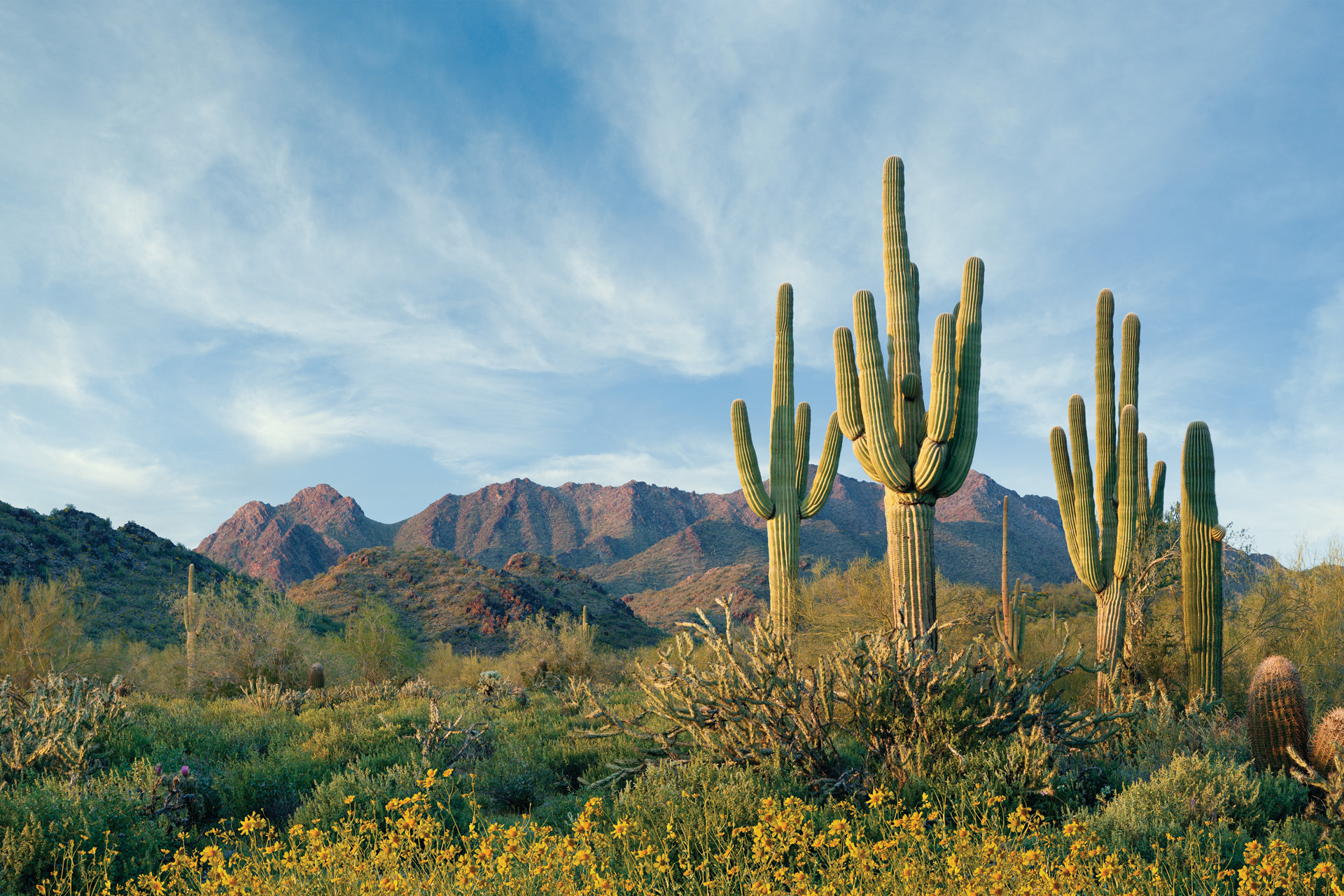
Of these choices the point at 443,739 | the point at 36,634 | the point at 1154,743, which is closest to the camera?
the point at 1154,743

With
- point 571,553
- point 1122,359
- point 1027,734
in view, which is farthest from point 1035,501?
point 1027,734

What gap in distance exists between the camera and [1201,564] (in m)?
11.4

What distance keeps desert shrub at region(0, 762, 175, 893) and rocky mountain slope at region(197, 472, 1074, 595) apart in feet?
193

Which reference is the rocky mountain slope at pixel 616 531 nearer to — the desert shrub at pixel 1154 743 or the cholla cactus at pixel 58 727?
the desert shrub at pixel 1154 743

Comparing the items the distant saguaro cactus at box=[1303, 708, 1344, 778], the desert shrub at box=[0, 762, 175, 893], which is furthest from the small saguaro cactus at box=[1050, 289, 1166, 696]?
the desert shrub at box=[0, 762, 175, 893]

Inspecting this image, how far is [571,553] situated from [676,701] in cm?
9254

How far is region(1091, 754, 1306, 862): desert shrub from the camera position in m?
4.50

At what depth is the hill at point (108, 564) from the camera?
28.6 meters

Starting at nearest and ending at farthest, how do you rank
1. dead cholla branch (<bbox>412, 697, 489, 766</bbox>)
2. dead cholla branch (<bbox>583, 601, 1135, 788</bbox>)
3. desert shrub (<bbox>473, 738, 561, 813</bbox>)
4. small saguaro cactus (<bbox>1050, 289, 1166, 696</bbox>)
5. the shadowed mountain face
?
dead cholla branch (<bbox>583, 601, 1135, 788</bbox>) < desert shrub (<bbox>473, 738, 561, 813</bbox>) < dead cholla branch (<bbox>412, 697, 489, 766</bbox>) < small saguaro cactus (<bbox>1050, 289, 1166, 696</bbox>) < the shadowed mountain face

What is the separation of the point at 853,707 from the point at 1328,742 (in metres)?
3.70

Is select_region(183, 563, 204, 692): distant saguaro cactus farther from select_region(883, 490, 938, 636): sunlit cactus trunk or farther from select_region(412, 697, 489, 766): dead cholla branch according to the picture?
select_region(883, 490, 938, 636): sunlit cactus trunk

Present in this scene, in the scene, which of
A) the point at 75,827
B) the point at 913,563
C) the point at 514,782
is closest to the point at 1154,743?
the point at 913,563

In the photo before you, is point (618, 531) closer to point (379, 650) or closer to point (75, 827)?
point (379, 650)

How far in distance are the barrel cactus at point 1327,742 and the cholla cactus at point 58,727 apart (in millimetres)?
10337
